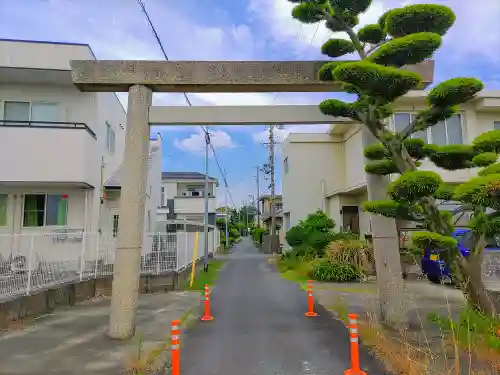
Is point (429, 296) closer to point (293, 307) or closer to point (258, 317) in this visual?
point (293, 307)

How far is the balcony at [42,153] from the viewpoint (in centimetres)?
1027

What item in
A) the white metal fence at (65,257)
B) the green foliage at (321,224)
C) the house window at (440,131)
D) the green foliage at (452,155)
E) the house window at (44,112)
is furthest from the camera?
the green foliage at (321,224)

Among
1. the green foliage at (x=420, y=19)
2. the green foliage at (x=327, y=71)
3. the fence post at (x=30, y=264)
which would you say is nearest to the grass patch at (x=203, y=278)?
the fence post at (x=30, y=264)

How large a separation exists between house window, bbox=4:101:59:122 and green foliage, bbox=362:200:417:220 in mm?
10248

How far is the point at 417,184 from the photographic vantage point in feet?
16.2

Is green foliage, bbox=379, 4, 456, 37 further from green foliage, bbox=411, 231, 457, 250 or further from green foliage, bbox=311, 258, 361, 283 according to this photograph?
green foliage, bbox=311, 258, 361, 283

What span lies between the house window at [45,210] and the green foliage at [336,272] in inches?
340

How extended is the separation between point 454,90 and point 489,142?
96cm

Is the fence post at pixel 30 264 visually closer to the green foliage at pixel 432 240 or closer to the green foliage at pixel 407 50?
the green foliage at pixel 432 240

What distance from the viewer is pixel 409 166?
609 centimetres

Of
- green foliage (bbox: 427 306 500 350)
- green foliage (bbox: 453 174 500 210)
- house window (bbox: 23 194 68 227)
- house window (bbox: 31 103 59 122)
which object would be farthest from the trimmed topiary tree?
house window (bbox: 23 194 68 227)

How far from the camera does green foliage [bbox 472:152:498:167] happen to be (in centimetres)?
528

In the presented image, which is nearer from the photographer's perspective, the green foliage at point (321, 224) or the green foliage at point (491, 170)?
the green foliage at point (491, 170)

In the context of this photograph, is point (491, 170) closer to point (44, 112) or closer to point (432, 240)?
point (432, 240)
